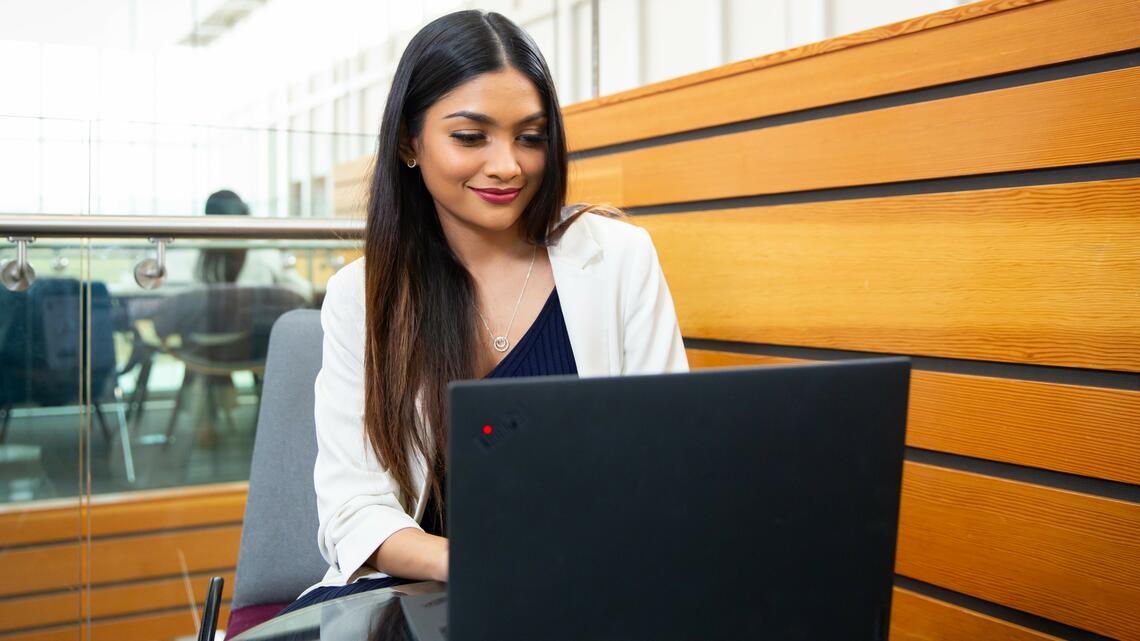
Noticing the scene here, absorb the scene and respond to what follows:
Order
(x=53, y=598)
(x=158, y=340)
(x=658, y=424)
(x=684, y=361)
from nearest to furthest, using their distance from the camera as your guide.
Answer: (x=658, y=424)
(x=684, y=361)
(x=53, y=598)
(x=158, y=340)

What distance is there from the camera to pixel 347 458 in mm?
1288

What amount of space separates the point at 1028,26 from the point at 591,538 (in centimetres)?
113

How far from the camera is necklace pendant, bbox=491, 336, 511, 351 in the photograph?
1439mm

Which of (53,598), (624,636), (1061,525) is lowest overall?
(53,598)

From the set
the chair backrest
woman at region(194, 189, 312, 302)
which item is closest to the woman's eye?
the chair backrest

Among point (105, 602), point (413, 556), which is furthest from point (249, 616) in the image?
point (105, 602)

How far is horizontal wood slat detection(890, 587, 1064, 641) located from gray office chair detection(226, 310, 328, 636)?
903 mm

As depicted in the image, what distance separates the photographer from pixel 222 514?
7.30 feet

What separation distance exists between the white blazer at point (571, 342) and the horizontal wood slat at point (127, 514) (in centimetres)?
99

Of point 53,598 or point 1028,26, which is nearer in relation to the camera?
Answer: point 1028,26

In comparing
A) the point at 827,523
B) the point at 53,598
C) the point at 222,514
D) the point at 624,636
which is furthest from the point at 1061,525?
the point at 53,598

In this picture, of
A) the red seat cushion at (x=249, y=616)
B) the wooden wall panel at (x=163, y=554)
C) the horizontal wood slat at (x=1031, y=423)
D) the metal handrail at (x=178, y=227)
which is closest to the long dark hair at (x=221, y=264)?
the metal handrail at (x=178, y=227)

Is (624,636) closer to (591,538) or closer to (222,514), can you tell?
(591,538)

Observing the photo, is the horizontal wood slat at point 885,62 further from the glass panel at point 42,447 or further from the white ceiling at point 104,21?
the white ceiling at point 104,21
